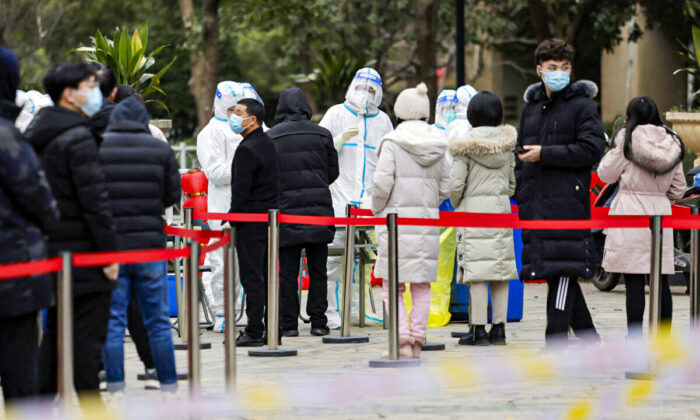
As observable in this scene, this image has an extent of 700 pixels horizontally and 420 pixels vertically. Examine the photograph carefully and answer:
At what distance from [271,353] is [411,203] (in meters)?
1.54

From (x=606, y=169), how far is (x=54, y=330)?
13.6 ft

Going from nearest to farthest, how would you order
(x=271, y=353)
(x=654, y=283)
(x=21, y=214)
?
(x=21, y=214)
(x=654, y=283)
(x=271, y=353)

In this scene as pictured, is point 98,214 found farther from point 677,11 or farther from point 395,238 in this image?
point 677,11

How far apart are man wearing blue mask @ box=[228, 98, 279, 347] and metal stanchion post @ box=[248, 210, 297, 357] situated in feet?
1.27

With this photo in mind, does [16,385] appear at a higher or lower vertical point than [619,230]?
lower

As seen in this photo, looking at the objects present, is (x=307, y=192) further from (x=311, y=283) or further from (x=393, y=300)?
(x=393, y=300)

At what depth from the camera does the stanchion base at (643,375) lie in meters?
7.79

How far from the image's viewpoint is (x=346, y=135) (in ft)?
36.8

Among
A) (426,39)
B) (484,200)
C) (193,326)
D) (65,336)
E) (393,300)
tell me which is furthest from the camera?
(426,39)

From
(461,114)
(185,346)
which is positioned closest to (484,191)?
(185,346)

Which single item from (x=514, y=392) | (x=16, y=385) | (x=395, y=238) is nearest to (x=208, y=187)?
(x=395, y=238)

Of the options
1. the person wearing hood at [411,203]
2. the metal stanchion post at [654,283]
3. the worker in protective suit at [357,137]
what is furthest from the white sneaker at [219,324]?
the metal stanchion post at [654,283]

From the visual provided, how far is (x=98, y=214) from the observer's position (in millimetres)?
6246

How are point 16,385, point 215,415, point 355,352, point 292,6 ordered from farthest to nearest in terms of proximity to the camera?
point 292,6 → point 355,352 → point 215,415 → point 16,385
